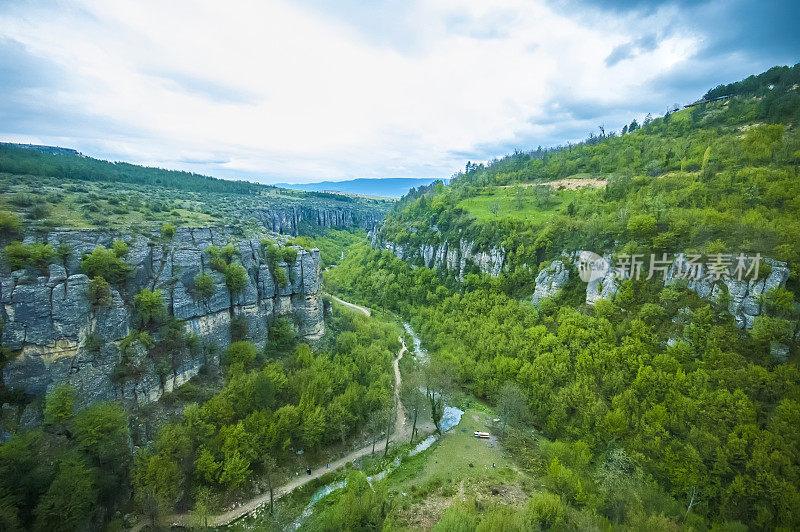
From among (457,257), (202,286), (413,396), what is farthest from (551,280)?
(202,286)

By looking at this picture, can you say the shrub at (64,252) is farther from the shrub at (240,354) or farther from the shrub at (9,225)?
the shrub at (240,354)

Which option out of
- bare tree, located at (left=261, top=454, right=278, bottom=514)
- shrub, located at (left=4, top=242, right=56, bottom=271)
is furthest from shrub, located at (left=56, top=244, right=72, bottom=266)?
bare tree, located at (left=261, top=454, right=278, bottom=514)

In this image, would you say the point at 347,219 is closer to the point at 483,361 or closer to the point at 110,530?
the point at 483,361

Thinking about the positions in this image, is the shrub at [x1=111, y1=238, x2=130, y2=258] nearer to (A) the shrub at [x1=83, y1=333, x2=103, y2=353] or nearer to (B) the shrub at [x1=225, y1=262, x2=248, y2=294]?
(A) the shrub at [x1=83, y1=333, x2=103, y2=353]

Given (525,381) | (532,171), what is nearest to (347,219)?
(532,171)

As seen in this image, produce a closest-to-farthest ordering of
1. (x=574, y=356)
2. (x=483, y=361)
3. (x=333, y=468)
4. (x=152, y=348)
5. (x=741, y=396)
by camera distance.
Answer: (x=741, y=396) < (x=152, y=348) < (x=333, y=468) < (x=574, y=356) < (x=483, y=361)

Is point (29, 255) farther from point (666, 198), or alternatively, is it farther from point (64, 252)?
point (666, 198)
